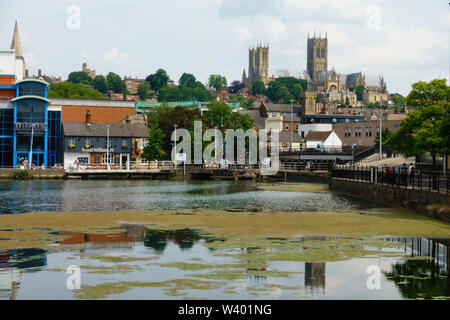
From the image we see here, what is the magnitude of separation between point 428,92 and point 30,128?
71.2 metres

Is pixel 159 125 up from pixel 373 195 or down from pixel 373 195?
up

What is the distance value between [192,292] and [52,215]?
78.9ft

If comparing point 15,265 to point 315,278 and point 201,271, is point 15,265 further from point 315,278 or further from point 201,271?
point 315,278

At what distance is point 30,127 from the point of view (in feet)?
357

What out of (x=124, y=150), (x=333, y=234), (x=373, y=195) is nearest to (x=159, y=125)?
(x=124, y=150)

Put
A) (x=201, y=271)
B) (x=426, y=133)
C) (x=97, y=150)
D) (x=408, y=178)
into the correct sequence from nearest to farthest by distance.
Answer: (x=201, y=271) → (x=408, y=178) → (x=426, y=133) → (x=97, y=150)

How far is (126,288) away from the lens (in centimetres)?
2036

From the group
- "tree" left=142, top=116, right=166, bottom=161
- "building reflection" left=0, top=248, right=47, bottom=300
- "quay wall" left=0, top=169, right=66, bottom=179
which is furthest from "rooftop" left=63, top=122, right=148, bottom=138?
"building reflection" left=0, top=248, right=47, bottom=300

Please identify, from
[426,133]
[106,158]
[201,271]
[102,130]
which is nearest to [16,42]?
[102,130]

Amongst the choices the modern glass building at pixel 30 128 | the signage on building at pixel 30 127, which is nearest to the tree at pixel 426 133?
the modern glass building at pixel 30 128

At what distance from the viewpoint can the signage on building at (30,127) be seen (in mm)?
107938

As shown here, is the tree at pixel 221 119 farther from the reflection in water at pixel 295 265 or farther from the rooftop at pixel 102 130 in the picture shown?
the reflection in water at pixel 295 265

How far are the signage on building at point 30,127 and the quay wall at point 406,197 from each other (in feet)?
198
